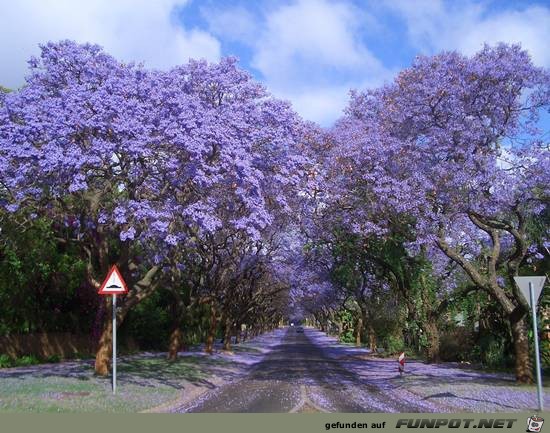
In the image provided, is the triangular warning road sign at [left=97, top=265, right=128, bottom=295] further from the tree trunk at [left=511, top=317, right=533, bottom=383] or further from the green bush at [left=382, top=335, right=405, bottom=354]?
the green bush at [left=382, top=335, right=405, bottom=354]

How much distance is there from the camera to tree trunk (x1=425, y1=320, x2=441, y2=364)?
96.9 feet

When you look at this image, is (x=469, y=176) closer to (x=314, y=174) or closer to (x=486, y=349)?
(x=314, y=174)

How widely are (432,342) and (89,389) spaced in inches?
745

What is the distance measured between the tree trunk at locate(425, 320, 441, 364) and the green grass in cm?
1183

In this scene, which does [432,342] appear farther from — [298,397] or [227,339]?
[227,339]

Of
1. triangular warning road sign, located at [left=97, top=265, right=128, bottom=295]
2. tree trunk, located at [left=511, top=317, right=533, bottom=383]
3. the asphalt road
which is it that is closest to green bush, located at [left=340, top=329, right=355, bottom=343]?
the asphalt road

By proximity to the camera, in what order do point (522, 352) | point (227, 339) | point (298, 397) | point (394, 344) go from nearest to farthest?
1. point (298, 397)
2. point (522, 352)
3. point (394, 344)
4. point (227, 339)

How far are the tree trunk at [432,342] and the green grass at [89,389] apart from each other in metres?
11.8

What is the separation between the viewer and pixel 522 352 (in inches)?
725

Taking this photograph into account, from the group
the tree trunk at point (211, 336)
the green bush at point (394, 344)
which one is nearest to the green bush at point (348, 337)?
the green bush at point (394, 344)

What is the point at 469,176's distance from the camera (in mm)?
17281

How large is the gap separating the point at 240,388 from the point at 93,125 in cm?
860

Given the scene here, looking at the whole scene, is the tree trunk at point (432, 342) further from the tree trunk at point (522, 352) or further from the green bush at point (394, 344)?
the tree trunk at point (522, 352)

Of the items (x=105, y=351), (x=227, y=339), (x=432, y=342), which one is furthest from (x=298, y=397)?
(x=227, y=339)
